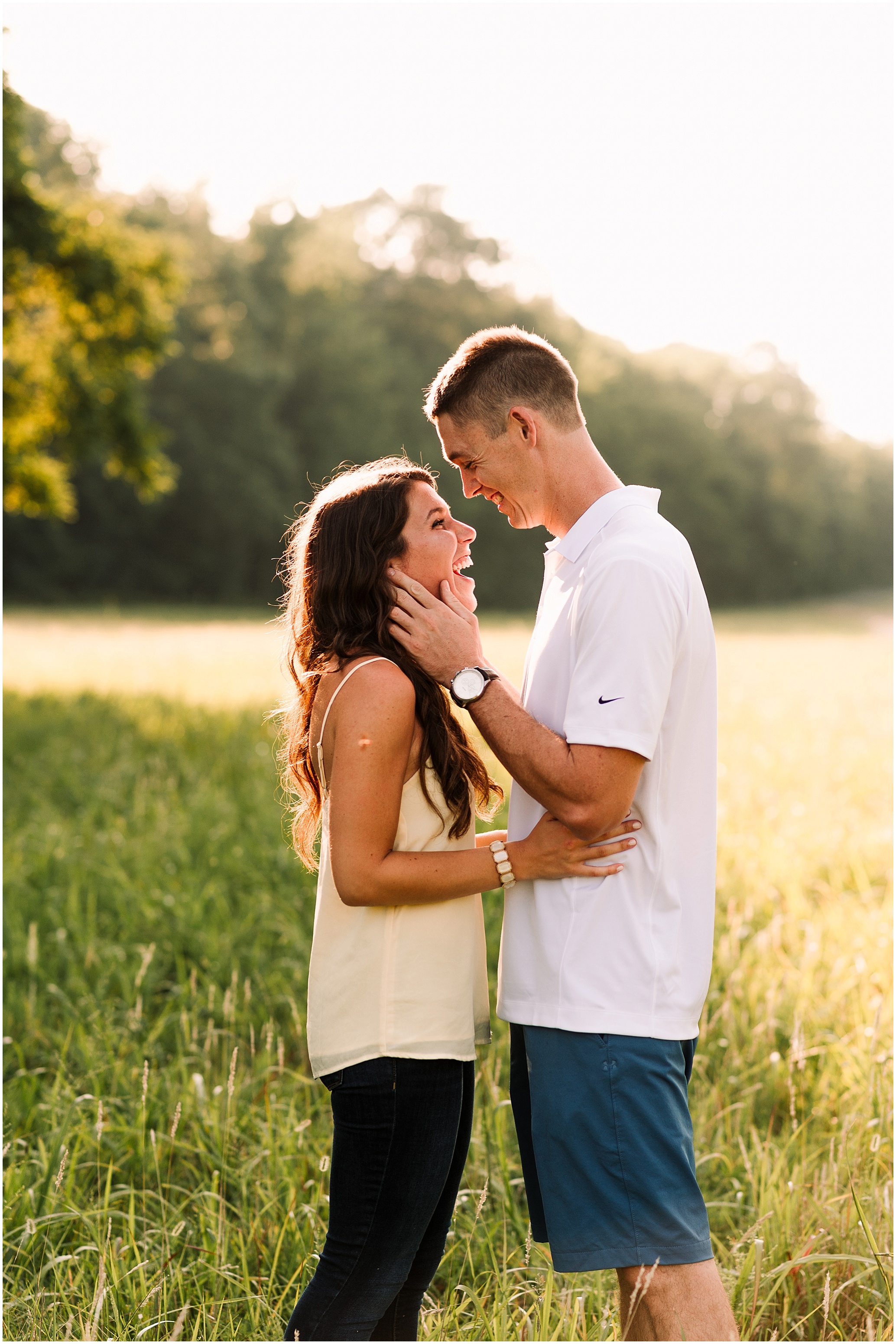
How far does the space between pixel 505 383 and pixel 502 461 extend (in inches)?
7.4

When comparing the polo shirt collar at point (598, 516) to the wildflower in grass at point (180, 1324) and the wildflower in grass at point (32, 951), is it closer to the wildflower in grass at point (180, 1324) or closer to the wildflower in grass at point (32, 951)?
the wildflower in grass at point (180, 1324)

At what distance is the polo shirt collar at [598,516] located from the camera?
2.47m

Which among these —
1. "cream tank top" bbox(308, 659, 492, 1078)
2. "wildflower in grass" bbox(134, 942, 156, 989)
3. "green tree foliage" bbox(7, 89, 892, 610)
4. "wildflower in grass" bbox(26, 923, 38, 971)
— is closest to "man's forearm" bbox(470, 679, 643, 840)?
"cream tank top" bbox(308, 659, 492, 1078)

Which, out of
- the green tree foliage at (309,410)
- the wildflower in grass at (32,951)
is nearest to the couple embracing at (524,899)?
the wildflower in grass at (32,951)

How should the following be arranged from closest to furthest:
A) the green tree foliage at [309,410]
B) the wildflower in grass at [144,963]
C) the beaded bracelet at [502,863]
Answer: the beaded bracelet at [502,863], the wildflower in grass at [144,963], the green tree foliage at [309,410]

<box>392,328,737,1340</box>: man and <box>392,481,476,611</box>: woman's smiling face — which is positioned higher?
<box>392,481,476,611</box>: woman's smiling face

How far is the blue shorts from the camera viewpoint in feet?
7.38

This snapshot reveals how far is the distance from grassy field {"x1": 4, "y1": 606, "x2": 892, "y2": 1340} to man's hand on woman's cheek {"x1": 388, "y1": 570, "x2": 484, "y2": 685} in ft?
5.20

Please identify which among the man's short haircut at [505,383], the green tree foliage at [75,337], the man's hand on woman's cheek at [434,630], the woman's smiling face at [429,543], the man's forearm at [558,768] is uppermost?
the green tree foliage at [75,337]

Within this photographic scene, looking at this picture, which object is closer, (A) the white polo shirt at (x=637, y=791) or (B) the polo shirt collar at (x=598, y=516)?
(A) the white polo shirt at (x=637, y=791)

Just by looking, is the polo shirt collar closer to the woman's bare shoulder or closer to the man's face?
the man's face

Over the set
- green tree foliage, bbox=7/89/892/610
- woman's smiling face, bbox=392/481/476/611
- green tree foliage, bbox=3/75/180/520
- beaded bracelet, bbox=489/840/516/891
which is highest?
green tree foliage, bbox=7/89/892/610

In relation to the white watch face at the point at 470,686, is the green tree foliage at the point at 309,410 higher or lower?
higher

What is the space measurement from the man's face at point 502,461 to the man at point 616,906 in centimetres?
23
